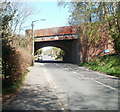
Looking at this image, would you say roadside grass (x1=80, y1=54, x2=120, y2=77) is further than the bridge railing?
No

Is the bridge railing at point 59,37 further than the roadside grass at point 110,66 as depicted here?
Yes

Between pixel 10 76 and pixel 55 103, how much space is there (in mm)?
3382

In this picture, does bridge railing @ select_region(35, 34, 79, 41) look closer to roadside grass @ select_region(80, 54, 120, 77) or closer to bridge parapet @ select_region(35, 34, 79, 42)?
bridge parapet @ select_region(35, 34, 79, 42)

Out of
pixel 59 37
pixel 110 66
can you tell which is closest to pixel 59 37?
pixel 59 37

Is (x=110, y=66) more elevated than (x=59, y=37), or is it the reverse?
(x=59, y=37)

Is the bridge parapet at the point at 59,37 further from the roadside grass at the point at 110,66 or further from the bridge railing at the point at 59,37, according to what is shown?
the roadside grass at the point at 110,66

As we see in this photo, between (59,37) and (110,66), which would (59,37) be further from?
(110,66)

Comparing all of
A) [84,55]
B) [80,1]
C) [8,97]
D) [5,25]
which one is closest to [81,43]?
[84,55]

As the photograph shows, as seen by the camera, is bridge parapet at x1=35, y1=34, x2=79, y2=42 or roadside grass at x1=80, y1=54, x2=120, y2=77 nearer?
roadside grass at x1=80, y1=54, x2=120, y2=77

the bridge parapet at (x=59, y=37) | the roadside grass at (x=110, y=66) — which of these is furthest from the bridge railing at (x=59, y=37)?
the roadside grass at (x=110, y=66)

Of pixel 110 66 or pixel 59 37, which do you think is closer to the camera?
pixel 110 66

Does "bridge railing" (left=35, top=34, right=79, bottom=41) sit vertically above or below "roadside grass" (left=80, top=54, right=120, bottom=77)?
above

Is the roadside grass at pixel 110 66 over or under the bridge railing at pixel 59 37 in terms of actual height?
under

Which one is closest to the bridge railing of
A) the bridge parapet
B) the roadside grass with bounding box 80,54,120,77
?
the bridge parapet
